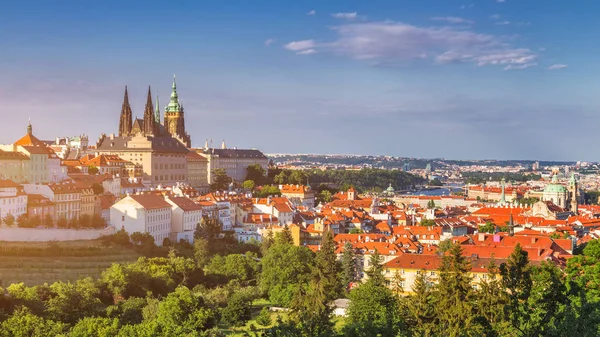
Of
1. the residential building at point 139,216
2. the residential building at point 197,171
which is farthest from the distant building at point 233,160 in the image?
the residential building at point 139,216

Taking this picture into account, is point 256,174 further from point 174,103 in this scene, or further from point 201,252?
point 201,252

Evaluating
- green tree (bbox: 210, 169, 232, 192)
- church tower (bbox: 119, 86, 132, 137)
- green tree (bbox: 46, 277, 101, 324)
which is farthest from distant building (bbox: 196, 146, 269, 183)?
green tree (bbox: 46, 277, 101, 324)

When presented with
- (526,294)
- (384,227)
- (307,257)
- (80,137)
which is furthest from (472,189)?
(526,294)

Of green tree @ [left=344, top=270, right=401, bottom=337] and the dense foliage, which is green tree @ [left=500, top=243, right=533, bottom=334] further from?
green tree @ [left=344, top=270, right=401, bottom=337]

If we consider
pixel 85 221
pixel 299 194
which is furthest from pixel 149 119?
pixel 85 221

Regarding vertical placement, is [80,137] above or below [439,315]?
above

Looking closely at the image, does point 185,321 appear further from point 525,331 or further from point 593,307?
point 593,307
